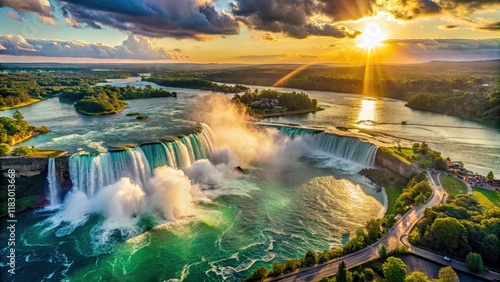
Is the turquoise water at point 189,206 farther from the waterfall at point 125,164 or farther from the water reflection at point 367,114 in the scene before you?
the water reflection at point 367,114

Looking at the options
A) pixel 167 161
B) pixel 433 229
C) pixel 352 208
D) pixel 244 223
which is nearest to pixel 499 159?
pixel 352 208

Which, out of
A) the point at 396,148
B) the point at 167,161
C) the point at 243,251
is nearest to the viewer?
the point at 243,251

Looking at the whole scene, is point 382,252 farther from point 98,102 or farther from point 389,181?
point 98,102

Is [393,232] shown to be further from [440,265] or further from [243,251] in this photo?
[243,251]

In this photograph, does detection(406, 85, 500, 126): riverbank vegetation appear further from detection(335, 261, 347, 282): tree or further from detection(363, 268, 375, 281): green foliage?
detection(335, 261, 347, 282): tree

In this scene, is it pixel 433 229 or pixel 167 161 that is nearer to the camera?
pixel 433 229
